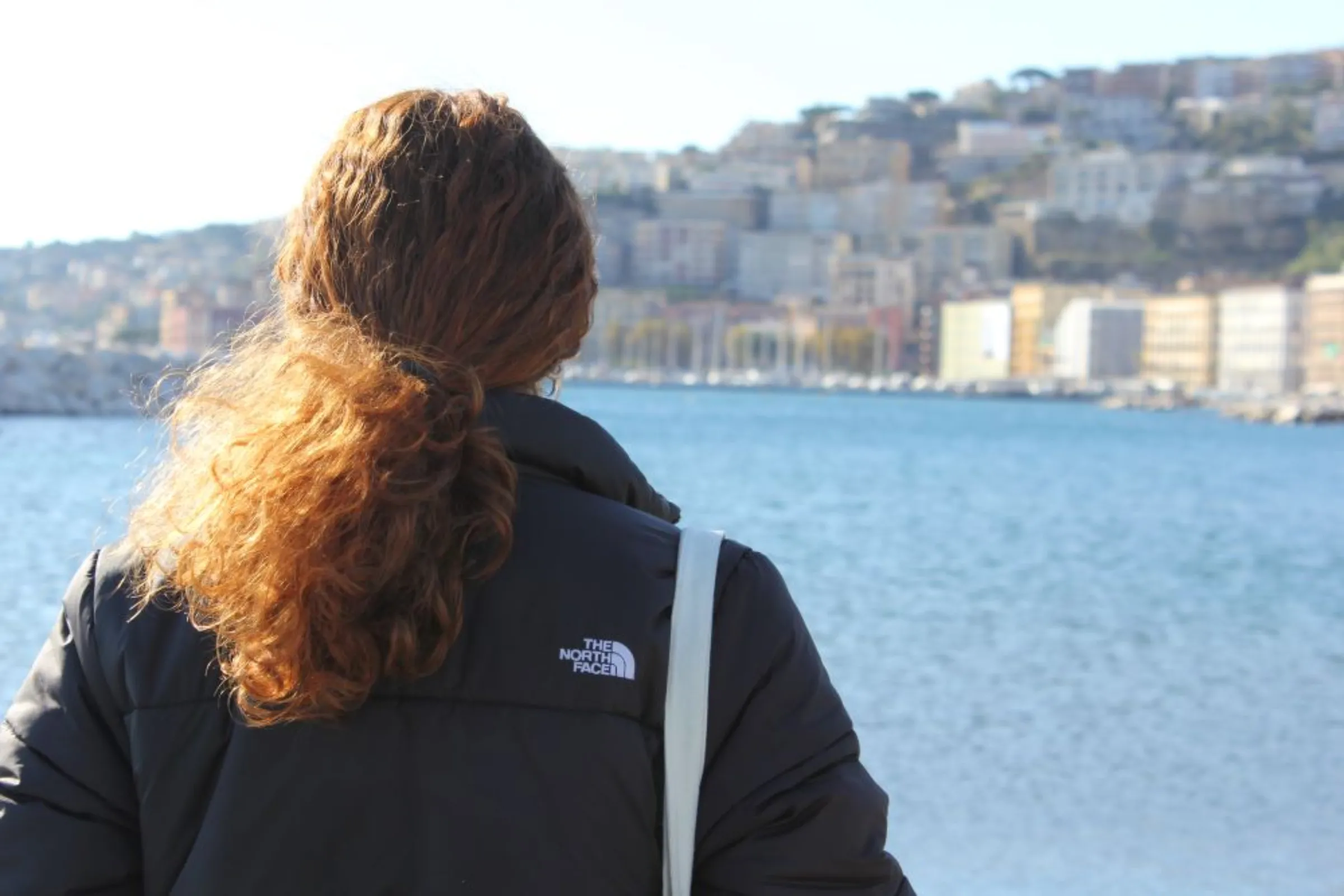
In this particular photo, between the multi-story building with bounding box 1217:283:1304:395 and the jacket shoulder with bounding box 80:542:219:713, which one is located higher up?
the jacket shoulder with bounding box 80:542:219:713

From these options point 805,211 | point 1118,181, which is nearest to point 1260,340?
point 1118,181

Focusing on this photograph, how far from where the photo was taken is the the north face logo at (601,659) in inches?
37.6

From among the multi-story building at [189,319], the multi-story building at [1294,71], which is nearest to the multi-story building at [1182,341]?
the multi-story building at [189,319]

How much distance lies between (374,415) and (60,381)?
3696 centimetres

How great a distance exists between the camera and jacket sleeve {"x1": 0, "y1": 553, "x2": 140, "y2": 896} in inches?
39.0

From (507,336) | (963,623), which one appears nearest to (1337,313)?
(963,623)

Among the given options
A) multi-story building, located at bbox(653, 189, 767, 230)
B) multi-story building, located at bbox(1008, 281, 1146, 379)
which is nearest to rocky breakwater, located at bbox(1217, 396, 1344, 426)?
multi-story building, located at bbox(1008, 281, 1146, 379)

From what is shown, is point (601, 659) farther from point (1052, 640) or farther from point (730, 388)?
point (730, 388)

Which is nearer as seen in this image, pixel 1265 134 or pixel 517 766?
pixel 517 766

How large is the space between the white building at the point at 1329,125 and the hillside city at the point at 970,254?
0.14 m

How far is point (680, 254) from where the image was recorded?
10262cm

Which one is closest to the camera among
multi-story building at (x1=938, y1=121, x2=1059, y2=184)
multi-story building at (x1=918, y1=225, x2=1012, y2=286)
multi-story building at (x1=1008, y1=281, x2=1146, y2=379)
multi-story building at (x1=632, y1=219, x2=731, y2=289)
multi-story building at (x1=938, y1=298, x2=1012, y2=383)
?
multi-story building at (x1=1008, y1=281, x2=1146, y2=379)

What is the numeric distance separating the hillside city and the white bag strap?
222 feet

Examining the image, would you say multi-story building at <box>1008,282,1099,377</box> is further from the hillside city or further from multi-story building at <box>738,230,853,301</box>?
multi-story building at <box>738,230,853,301</box>
